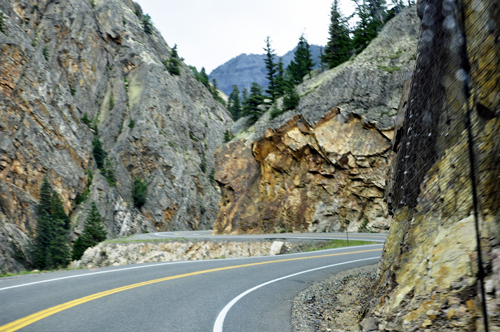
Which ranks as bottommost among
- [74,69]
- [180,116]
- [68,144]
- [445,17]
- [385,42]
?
[445,17]

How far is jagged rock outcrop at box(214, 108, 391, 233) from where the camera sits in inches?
1135

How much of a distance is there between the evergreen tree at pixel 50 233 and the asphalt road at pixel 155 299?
32.2 m

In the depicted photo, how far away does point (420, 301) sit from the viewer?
4.49 metres

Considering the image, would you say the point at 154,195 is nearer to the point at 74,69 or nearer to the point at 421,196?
the point at 74,69

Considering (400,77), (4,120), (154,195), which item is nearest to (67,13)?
(4,120)

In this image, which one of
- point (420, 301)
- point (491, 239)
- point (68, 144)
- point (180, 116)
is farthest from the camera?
point (180, 116)

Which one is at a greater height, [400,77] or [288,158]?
[400,77]

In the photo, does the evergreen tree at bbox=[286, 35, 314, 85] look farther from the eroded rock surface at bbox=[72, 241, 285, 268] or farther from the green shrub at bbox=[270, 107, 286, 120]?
the eroded rock surface at bbox=[72, 241, 285, 268]

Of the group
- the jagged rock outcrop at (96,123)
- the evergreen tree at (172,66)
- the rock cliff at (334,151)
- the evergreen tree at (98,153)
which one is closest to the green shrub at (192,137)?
the jagged rock outcrop at (96,123)

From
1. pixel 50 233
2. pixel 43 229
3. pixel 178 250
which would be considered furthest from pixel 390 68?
pixel 43 229

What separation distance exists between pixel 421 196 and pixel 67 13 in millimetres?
78883

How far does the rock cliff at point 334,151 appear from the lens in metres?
29.0

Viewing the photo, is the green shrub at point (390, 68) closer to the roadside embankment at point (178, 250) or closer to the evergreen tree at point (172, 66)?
the roadside embankment at point (178, 250)

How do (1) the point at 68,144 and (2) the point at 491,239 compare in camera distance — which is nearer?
(2) the point at 491,239
